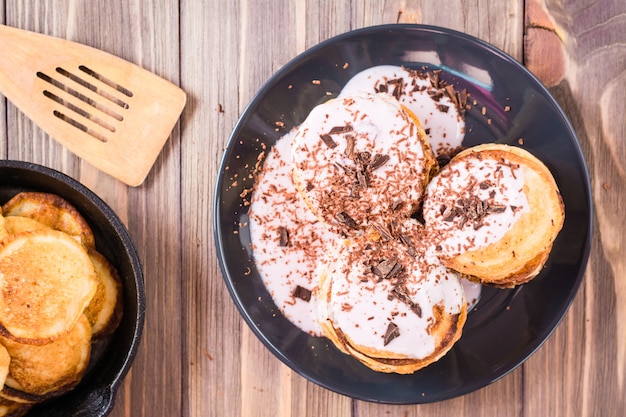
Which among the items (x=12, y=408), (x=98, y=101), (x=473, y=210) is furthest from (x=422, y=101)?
(x=12, y=408)

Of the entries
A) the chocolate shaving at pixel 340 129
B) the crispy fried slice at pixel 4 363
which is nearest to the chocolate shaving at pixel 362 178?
the chocolate shaving at pixel 340 129

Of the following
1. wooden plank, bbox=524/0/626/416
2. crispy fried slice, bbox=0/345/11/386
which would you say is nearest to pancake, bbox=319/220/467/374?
wooden plank, bbox=524/0/626/416

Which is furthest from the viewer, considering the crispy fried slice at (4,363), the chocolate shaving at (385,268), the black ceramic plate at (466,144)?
the black ceramic plate at (466,144)

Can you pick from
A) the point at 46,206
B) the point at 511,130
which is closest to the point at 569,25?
the point at 511,130

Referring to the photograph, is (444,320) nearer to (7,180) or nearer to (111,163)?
(111,163)

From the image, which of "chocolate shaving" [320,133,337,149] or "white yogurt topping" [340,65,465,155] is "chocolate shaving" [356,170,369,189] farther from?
"white yogurt topping" [340,65,465,155]

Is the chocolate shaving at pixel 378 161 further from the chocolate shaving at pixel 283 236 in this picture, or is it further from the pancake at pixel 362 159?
the chocolate shaving at pixel 283 236
